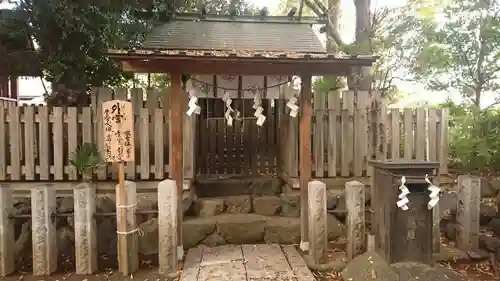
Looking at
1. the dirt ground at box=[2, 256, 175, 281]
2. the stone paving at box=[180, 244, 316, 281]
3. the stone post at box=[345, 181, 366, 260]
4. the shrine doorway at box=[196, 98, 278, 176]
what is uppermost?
the shrine doorway at box=[196, 98, 278, 176]

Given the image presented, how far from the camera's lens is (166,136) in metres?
6.98

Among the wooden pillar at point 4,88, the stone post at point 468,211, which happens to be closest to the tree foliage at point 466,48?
the stone post at point 468,211

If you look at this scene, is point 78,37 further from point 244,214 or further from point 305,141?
point 305,141

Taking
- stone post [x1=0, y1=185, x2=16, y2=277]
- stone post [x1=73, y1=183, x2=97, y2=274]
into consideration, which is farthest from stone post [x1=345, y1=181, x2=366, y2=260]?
stone post [x1=0, y1=185, x2=16, y2=277]

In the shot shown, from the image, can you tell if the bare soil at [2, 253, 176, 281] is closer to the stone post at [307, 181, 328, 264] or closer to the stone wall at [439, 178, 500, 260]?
the stone post at [307, 181, 328, 264]

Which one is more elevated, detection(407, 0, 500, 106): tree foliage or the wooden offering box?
detection(407, 0, 500, 106): tree foliage

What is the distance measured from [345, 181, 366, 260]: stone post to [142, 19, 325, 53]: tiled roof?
343cm

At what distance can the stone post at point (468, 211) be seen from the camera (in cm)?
575

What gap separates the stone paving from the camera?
5.03 metres

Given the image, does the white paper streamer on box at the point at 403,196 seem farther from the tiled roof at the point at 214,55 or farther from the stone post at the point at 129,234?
the stone post at the point at 129,234

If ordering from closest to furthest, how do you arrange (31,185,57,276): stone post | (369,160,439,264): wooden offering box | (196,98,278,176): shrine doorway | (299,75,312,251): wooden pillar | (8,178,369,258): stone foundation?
(369,160,439,264): wooden offering box, (31,185,57,276): stone post, (299,75,312,251): wooden pillar, (8,178,369,258): stone foundation, (196,98,278,176): shrine doorway

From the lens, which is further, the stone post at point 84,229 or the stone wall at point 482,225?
the stone wall at point 482,225

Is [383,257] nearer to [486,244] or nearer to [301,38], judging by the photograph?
→ [486,244]

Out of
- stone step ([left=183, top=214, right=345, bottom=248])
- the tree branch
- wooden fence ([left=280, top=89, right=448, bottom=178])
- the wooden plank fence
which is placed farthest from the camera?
the tree branch
